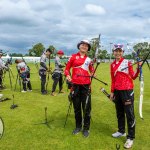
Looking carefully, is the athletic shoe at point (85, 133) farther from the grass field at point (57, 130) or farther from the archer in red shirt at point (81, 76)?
the grass field at point (57, 130)

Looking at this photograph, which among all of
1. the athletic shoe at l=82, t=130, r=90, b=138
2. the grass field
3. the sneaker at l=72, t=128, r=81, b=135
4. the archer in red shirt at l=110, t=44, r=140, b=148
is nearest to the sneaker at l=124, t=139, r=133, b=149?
Answer: the archer in red shirt at l=110, t=44, r=140, b=148

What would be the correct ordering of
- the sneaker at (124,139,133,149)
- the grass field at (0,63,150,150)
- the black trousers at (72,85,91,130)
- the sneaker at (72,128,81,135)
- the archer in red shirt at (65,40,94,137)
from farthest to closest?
the sneaker at (72,128,81,135) → the black trousers at (72,85,91,130) → the archer in red shirt at (65,40,94,137) → the grass field at (0,63,150,150) → the sneaker at (124,139,133,149)

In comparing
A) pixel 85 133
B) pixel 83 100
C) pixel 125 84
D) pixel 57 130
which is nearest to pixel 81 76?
pixel 83 100

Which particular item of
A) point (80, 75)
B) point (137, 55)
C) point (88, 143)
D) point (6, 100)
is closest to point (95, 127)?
point (88, 143)

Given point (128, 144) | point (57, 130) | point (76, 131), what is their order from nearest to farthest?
point (128, 144) → point (76, 131) → point (57, 130)

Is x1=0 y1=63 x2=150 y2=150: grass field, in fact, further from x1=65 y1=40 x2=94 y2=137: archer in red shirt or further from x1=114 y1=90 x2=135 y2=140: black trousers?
x1=65 y1=40 x2=94 y2=137: archer in red shirt

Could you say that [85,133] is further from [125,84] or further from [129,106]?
[125,84]

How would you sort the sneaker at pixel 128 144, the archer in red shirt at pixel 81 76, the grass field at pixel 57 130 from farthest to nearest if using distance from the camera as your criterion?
the archer in red shirt at pixel 81 76, the grass field at pixel 57 130, the sneaker at pixel 128 144

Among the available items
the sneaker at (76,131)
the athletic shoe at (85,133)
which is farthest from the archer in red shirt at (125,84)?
the sneaker at (76,131)

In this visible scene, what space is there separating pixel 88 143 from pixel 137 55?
3.02 m

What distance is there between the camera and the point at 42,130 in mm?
7961

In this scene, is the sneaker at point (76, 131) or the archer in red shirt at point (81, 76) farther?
the sneaker at point (76, 131)

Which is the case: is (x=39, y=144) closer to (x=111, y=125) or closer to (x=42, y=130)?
(x=42, y=130)

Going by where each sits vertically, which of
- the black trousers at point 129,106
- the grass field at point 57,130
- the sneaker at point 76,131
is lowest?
the grass field at point 57,130
